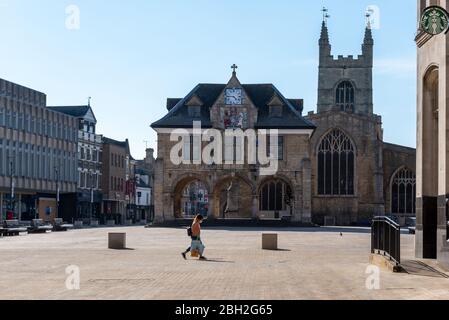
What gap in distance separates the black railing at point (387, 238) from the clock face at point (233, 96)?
2114 inches

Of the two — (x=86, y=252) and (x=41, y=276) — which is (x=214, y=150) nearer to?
(x=86, y=252)

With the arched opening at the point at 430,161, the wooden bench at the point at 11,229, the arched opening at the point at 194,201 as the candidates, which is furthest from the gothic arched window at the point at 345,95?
the arched opening at the point at 430,161

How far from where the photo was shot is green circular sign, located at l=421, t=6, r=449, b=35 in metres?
20.6

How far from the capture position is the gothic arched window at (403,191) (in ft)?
286

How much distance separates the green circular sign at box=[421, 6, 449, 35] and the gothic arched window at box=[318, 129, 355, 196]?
65.3 meters

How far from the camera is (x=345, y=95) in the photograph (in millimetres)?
107062

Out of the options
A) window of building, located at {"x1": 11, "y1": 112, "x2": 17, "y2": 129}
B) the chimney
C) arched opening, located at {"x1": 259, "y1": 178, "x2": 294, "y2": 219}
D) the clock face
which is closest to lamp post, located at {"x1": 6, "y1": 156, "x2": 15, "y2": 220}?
window of building, located at {"x1": 11, "y1": 112, "x2": 17, "y2": 129}

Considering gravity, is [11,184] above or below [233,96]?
below

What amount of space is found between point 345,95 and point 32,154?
41.0 meters

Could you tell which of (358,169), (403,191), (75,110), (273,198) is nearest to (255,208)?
(273,198)

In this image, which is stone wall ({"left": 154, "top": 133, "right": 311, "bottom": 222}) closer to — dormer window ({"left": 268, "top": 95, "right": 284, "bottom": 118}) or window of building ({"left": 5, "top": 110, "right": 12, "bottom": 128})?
dormer window ({"left": 268, "top": 95, "right": 284, "bottom": 118})

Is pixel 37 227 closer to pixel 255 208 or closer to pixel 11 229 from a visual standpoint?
pixel 11 229

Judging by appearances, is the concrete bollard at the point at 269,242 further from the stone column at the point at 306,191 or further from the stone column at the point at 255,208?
the stone column at the point at 306,191
